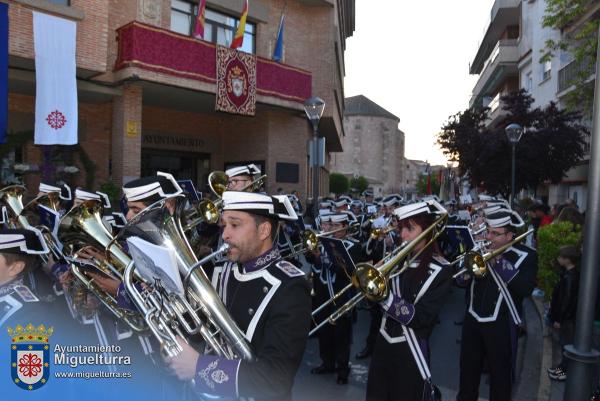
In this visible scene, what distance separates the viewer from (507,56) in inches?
1204

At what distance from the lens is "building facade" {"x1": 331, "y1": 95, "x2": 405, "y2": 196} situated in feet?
A: 301

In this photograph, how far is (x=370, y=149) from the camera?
305 ft

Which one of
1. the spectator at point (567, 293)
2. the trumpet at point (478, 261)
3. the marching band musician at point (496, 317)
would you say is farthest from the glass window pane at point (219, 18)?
the trumpet at point (478, 261)

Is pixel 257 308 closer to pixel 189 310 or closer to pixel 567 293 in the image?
pixel 189 310

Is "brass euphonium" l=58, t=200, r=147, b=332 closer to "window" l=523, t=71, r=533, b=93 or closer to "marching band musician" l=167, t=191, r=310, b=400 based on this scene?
"marching band musician" l=167, t=191, r=310, b=400

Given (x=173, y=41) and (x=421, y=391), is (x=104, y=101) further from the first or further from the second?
→ (x=421, y=391)

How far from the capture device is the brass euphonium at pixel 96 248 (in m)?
2.99

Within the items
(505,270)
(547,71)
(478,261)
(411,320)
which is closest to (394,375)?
(411,320)

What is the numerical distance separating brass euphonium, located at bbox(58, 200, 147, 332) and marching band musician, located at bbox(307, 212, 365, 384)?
2589mm

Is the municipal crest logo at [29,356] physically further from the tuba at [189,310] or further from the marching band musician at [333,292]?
the marching band musician at [333,292]

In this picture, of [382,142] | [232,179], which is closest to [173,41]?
[232,179]

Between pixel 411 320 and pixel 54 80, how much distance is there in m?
10.7

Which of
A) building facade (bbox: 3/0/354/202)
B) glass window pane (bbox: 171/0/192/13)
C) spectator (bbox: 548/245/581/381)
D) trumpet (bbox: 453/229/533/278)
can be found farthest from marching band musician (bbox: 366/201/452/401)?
glass window pane (bbox: 171/0/192/13)

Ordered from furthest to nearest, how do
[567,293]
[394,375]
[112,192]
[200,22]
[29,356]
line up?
[200,22]
[112,192]
[567,293]
[394,375]
[29,356]
